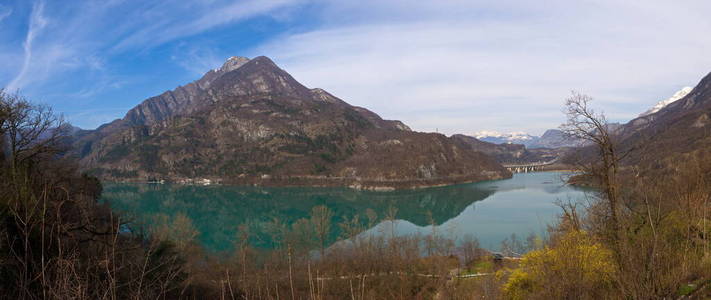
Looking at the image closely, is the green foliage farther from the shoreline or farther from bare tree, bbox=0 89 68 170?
the shoreline

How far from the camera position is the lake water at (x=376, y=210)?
6035 cm

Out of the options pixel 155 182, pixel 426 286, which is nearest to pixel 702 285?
pixel 426 286

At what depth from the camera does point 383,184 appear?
142625 millimetres

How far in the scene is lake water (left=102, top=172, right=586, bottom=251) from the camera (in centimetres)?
6035

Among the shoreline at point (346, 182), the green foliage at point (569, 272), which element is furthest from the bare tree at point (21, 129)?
the shoreline at point (346, 182)

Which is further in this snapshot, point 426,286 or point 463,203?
point 463,203

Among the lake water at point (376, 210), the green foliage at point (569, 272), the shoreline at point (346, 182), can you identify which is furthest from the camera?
the shoreline at point (346, 182)

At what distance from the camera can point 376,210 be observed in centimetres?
8769

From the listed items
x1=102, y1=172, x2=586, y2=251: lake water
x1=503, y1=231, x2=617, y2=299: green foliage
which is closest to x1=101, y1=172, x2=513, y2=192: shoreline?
x1=102, y1=172, x2=586, y2=251: lake water

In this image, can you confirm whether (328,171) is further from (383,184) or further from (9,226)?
(9,226)

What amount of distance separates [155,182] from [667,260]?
205m

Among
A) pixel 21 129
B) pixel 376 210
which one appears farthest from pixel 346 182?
pixel 21 129

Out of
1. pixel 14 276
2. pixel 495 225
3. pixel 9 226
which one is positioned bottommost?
pixel 495 225

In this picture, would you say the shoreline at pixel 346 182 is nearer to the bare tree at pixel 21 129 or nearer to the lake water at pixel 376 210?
the lake water at pixel 376 210
